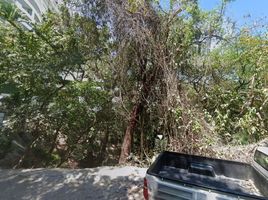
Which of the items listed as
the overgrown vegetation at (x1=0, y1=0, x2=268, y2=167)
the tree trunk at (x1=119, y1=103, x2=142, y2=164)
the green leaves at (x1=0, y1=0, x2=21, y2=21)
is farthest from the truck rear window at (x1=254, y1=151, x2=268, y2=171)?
the green leaves at (x1=0, y1=0, x2=21, y2=21)

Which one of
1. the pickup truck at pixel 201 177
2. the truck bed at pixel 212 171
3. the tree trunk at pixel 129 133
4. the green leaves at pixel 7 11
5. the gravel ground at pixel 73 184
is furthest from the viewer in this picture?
the green leaves at pixel 7 11

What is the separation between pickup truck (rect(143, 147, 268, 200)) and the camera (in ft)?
7.99

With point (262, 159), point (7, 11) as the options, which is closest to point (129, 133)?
point (262, 159)

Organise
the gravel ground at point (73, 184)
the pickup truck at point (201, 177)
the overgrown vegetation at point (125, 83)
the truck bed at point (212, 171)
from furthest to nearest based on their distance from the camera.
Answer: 1. the overgrown vegetation at point (125, 83)
2. the gravel ground at point (73, 184)
3. the truck bed at point (212, 171)
4. the pickup truck at point (201, 177)

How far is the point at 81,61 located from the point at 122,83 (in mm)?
1655

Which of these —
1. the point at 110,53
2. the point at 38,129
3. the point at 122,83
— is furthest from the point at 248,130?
the point at 38,129

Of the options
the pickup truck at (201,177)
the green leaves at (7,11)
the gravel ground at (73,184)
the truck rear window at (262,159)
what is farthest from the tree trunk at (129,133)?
the green leaves at (7,11)

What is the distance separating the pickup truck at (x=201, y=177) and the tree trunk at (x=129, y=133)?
3186mm

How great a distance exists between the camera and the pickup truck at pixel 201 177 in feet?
7.99

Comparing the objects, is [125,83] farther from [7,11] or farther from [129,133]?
[7,11]

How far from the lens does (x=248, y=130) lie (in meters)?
7.11

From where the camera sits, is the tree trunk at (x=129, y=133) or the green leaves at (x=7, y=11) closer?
the tree trunk at (x=129, y=133)

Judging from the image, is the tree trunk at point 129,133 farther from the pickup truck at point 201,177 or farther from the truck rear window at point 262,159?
the truck rear window at point 262,159

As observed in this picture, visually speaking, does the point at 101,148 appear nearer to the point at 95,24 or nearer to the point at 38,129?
the point at 38,129
